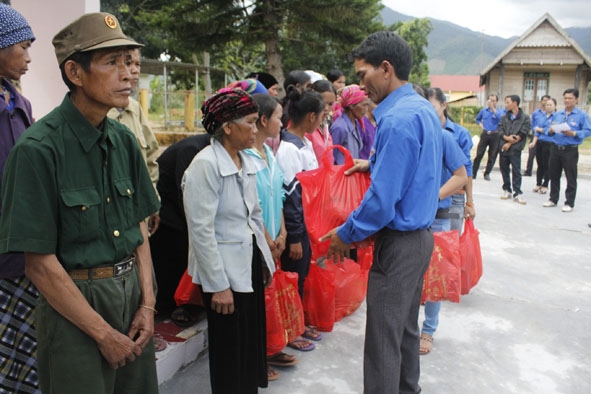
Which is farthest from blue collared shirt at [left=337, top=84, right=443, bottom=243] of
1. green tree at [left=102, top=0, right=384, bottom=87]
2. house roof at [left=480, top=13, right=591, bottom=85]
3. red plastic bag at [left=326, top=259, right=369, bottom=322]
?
house roof at [left=480, top=13, right=591, bottom=85]

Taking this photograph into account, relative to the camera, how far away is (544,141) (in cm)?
961

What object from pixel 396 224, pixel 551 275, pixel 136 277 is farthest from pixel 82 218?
pixel 551 275

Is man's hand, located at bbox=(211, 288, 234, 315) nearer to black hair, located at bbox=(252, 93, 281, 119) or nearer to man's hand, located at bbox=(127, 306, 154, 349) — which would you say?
man's hand, located at bbox=(127, 306, 154, 349)

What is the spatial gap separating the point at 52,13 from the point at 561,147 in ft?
25.6

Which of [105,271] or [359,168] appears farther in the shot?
[359,168]

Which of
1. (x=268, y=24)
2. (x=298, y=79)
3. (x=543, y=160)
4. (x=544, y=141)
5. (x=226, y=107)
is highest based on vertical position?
(x=268, y=24)

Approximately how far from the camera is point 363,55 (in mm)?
2254

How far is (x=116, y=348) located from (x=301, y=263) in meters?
1.96

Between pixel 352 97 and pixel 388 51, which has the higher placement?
pixel 388 51

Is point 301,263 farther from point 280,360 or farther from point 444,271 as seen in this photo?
point 444,271

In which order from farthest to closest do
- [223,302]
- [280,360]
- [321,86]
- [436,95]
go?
[321,86]
[436,95]
[280,360]
[223,302]

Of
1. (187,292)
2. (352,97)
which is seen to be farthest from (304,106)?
(187,292)

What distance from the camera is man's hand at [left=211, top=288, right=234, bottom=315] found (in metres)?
2.32

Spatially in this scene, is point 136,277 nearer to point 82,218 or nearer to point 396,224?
point 82,218
